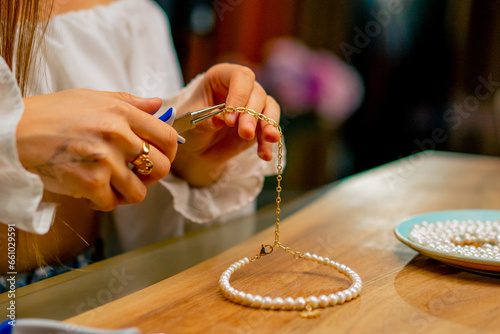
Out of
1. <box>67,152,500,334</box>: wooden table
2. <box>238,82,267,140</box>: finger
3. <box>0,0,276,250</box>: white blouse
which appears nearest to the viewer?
<box>67,152,500,334</box>: wooden table

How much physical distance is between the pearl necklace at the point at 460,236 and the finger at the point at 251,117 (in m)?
0.24

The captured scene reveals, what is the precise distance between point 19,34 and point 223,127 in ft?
0.95

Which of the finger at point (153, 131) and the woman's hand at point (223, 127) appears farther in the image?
the woman's hand at point (223, 127)

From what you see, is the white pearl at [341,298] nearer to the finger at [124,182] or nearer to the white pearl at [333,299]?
the white pearl at [333,299]

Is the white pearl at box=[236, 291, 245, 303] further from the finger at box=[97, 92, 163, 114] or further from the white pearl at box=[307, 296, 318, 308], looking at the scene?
the finger at box=[97, 92, 163, 114]

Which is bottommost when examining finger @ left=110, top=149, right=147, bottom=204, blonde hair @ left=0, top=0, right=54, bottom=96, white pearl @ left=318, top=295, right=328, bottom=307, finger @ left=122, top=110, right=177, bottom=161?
white pearl @ left=318, top=295, right=328, bottom=307

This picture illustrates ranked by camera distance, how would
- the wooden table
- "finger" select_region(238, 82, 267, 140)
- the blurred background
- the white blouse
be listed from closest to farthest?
the wooden table → "finger" select_region(238, 82, 267, 140) → the white blouse → the blurred background

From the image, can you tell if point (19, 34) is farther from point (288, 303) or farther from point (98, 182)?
point (288, 303)

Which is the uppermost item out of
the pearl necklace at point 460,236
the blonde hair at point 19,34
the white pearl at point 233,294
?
the blonde hair at point 19,34

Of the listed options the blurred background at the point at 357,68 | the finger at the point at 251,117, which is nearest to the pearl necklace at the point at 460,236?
the finger at the point at 251,117

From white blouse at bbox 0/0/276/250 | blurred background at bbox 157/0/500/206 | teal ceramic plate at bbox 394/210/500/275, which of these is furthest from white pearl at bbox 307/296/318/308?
blurred background at bbox 157/0/500/206

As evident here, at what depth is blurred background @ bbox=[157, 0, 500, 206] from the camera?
58.1 inches

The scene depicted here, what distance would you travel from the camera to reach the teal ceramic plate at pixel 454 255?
0.44m

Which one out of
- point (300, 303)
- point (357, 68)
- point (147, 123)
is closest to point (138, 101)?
point (147, 123)
